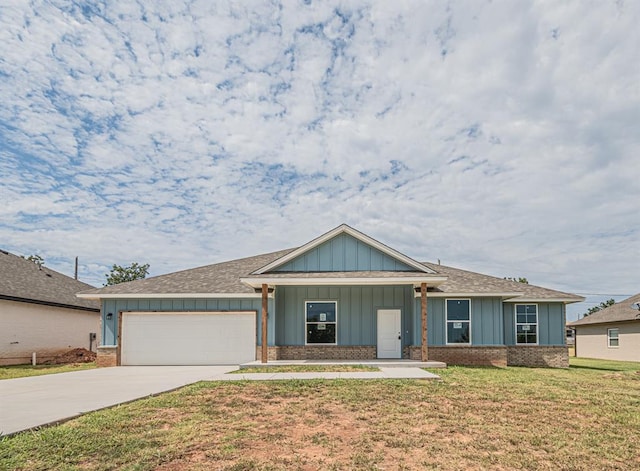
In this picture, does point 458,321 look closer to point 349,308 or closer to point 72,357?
point 349,308

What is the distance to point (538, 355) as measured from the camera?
2028 centimetres

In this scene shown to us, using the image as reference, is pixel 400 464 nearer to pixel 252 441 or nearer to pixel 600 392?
pixel 252 441

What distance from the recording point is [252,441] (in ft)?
23.0

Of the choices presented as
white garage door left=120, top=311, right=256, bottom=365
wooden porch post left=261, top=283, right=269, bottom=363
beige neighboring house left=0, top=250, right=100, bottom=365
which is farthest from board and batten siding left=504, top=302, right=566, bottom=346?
beige neighboring house left=0, top=250, right=100, bottom=365

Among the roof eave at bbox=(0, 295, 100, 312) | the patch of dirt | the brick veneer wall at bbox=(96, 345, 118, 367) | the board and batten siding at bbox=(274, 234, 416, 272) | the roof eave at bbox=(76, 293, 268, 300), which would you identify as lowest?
the patch of dirt

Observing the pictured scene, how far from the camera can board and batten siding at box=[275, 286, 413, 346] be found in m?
19.5

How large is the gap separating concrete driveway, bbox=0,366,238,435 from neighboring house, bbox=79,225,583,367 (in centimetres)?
347

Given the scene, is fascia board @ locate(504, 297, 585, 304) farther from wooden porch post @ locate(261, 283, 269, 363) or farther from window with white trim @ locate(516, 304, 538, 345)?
wooden porch post @ locate(261, 283, 269, 363)

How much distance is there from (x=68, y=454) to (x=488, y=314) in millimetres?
15957

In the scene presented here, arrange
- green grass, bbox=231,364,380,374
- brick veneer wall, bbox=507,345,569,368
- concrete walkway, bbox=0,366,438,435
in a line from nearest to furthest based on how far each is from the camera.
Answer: concrete walkway, bbox=0,366,438,435 → green grass, bbox=231,364,380,374 → brick veneer wall, bbox=507,345,569,368

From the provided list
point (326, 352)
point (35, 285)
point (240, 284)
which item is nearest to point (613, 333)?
point (326, 352)

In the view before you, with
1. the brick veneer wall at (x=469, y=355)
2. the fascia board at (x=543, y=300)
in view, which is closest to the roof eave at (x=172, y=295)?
the brick veneer wall at (x=469, y=355)

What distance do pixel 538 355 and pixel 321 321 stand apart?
8.75 meters

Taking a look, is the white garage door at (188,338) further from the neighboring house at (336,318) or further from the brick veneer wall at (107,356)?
the brick veneer wall at (107,356)
